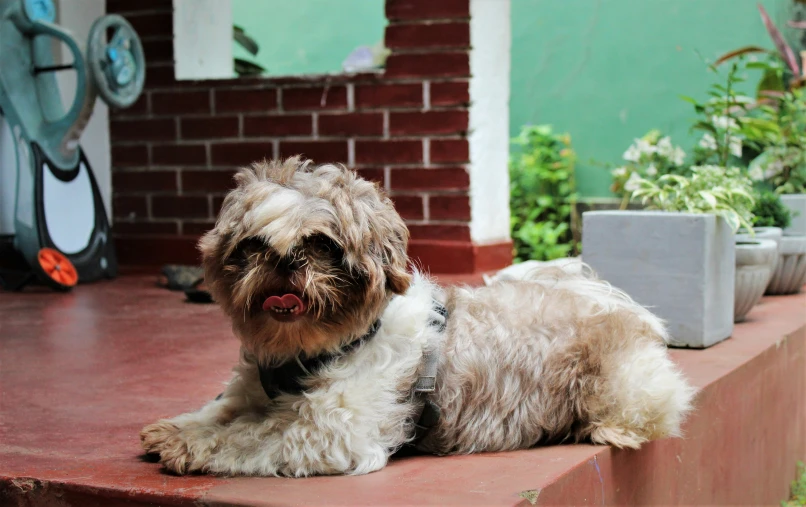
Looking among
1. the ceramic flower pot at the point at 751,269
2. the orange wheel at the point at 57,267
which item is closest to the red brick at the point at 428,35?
the ceramic flower pot at the point at 751,269

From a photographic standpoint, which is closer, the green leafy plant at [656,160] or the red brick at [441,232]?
the green leafy plant at [656,160]

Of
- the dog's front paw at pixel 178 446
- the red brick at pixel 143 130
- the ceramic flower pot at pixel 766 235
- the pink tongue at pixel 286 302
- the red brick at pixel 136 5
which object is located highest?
the red brick at pixel 136 5

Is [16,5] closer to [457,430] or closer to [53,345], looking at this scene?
[53,345]

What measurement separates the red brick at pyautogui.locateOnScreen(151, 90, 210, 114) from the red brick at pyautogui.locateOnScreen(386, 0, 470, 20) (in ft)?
5.13

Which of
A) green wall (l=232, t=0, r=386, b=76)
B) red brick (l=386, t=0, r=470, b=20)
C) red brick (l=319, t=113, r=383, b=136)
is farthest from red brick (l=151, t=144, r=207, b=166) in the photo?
green wall (l=232, t=0, r=386, b=76)

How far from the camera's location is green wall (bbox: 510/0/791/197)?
8.64 meters

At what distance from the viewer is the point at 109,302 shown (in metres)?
5.64

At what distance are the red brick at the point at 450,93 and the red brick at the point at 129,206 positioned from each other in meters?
2.44

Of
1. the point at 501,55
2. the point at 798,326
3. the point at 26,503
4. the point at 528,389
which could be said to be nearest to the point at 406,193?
the point at 501,55

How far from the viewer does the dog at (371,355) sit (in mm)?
2340

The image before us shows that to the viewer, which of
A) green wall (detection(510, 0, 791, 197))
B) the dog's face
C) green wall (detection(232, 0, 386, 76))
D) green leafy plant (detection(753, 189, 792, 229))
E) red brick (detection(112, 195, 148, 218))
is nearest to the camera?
the dog's face

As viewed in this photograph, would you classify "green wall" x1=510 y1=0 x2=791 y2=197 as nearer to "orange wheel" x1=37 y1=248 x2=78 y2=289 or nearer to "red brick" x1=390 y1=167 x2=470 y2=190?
"red brick" x1=390 y1=167 x2=470 y2=190

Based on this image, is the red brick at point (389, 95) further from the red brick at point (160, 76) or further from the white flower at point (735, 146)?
the white flower at point (735, 146)

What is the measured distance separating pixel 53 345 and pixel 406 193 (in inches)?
106
